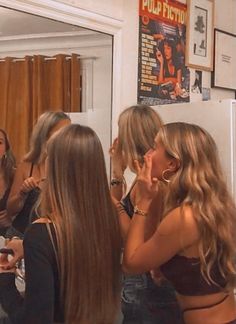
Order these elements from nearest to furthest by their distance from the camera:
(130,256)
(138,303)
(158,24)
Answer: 1. (130,256)
2. (138,303)
3. (158,24)

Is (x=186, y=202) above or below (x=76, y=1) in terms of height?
below

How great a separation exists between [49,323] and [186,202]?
0.54 m

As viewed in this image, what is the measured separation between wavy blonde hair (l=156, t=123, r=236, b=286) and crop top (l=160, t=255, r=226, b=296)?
18 mm

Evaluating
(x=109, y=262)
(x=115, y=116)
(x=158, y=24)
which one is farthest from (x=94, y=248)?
(x=158, y=24)

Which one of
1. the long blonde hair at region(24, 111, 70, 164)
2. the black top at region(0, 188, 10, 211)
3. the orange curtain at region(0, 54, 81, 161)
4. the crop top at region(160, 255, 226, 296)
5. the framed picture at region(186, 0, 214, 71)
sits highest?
the framed picture at region(186, 0, 214, 71)

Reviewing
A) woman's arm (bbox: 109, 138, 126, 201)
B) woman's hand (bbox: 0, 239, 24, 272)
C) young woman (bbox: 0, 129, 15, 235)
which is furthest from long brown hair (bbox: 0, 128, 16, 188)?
woman's hand (bbox: 0, 239, 24, 272)

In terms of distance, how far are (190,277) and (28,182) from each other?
78cm

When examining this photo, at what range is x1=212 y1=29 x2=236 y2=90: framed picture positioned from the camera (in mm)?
3301

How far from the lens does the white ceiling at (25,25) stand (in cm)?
206

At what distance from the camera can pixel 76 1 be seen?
2400 mm

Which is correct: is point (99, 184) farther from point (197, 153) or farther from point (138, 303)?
point (138, 303)

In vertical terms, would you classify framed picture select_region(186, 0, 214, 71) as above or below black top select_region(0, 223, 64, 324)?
above

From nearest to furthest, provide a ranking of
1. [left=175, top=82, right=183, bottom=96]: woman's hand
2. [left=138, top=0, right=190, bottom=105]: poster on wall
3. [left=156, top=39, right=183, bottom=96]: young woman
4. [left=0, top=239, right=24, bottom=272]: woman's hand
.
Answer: [left=0, top=239, right=24, bottom=272]: woman's hand
[left=138, top=0, right=190, bottom=105]: poster on wall
[left=156, top=39, right=183, bottom=96]: young woman
[left=175, top=82, right=183, bottom=96]: woman's hand

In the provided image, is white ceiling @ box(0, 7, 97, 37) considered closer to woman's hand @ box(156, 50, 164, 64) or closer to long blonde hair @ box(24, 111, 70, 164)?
long blonde hair @ box(24, 111, 70, 164)
